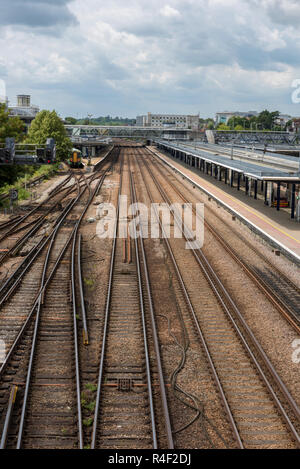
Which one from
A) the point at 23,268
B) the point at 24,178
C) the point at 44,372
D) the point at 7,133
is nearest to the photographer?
the point at 44,372

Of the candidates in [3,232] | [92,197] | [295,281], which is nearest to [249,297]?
[295,281]

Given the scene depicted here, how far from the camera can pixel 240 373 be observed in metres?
11.2

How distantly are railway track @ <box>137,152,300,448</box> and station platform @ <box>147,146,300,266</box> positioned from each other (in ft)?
16.4

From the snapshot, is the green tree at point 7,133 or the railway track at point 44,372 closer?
the railway track at point 44,372

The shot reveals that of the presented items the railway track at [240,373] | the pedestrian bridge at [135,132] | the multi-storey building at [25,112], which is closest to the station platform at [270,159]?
the railway track at [240,373]

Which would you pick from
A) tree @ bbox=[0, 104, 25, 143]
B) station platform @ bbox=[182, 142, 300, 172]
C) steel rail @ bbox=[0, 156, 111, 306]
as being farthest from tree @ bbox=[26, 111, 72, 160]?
steel rail @ bbox=[0, 156, 111, 306]

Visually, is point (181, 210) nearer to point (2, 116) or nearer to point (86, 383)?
point (2, 116)

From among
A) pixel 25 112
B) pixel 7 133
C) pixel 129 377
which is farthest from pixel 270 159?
pixel 25 112

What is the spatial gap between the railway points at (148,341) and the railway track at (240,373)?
3cm

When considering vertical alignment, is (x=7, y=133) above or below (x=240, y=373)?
above

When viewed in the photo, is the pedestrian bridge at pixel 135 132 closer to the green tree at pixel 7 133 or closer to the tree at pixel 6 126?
the tree at pixel 6 126

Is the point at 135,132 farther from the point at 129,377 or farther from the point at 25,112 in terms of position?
the point at 129,377

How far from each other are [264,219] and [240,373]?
1788cm

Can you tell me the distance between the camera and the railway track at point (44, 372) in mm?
8852
